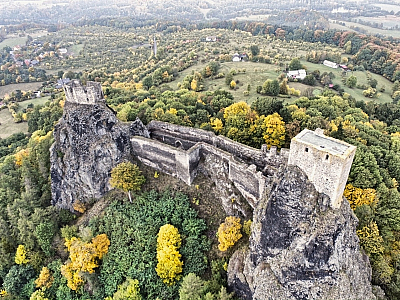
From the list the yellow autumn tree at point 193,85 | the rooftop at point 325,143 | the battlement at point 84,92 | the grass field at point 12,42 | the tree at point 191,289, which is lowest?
the grass field at point 12,42

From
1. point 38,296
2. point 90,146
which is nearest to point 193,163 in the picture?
point 90,146

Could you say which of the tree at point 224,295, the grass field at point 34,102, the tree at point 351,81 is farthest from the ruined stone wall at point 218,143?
the grass field at point 34,102

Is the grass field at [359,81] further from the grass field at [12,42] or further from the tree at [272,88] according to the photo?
the grass field at [12,42]

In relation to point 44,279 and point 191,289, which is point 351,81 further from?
point 44,279

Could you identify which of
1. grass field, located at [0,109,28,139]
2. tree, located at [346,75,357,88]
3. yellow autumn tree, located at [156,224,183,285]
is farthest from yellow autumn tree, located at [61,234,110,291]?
tree, located at [346,75,357,88]

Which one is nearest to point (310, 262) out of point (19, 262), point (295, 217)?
point (295, 217)

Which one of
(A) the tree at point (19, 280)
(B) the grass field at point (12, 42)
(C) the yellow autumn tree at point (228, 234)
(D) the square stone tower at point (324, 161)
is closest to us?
(D) the square stone tower at point (324, 161)
